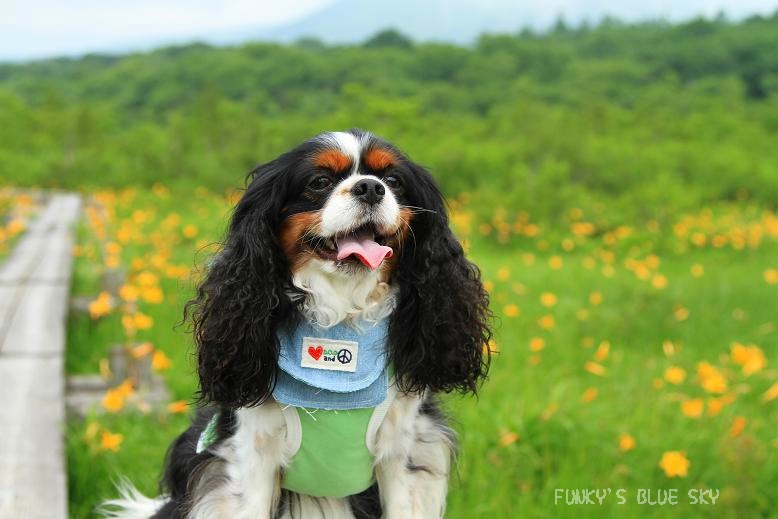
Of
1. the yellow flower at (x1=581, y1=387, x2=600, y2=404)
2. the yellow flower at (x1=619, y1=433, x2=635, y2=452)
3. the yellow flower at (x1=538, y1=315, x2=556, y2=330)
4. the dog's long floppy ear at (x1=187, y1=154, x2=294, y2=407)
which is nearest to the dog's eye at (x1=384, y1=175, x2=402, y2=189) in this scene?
the dog's long floppy ear at (x1=187, y1=154, x2=294, y2=407)

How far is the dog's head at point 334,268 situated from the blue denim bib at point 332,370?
0.10 feet

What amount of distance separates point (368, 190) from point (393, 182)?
0.23 metres

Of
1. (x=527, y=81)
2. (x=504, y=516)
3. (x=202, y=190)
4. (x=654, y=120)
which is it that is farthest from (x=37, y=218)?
(x=527, y=81)

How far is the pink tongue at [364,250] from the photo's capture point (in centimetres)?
193

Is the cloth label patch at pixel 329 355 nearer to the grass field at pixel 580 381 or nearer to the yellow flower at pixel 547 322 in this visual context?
the grass field at pixel 580 381

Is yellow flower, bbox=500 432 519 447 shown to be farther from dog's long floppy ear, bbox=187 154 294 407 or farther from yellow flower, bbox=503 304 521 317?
yellow flower, bbox=503 304 521 317

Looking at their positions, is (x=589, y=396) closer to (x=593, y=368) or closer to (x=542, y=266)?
(x=593, y=368)

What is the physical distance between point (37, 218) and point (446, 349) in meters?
7.09

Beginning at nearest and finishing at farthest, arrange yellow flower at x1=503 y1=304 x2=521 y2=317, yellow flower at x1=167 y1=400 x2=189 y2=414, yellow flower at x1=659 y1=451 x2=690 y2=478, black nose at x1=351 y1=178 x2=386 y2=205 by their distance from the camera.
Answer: black nose at x1=351 y1=178 x2=386 y2=205 < yellow flower at x1=659 y1=451 x2=690 y2=478 < yellow flower at x1=167 y1=400 x2=189 y2=414 < yellow flower at x1=503 y1=304 x2=521 y2=317

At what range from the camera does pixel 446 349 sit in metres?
2.19

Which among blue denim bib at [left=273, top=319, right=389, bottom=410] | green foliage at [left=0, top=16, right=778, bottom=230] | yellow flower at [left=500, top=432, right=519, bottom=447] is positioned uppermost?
green foliage at [left=0, top=16, right=778, bottom=230]

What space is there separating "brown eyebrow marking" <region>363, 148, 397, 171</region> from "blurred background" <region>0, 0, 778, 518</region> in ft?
2.11

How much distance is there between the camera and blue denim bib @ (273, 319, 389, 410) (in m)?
2.01

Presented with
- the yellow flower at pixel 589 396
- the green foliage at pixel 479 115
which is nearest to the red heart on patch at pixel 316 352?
the yellow flower at pixel 589 396
